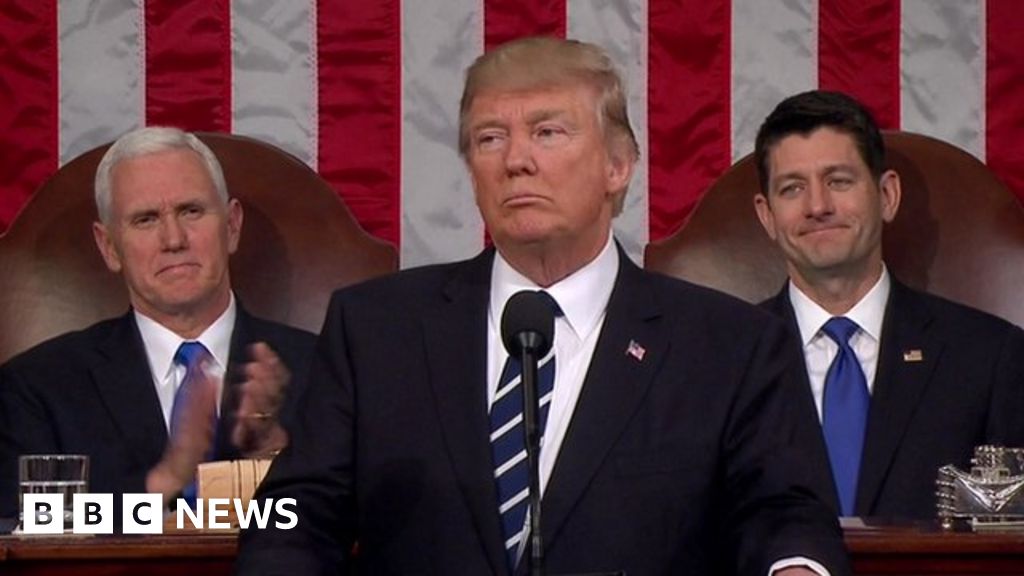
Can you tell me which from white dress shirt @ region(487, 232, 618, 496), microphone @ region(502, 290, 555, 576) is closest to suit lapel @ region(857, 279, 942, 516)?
white dress shirt @ region(487, 232, 618, 496)

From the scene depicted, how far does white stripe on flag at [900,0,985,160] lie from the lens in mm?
5242

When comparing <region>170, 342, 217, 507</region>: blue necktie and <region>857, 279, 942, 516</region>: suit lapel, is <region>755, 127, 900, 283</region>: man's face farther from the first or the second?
<region>170, 342, 217, 507</region>: blue necktie

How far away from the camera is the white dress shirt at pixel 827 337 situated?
4559 mm

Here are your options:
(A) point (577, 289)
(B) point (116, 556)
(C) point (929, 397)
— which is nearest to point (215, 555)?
(B) point (116, 556)

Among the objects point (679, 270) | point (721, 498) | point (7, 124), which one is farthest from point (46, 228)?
point (721, 498)

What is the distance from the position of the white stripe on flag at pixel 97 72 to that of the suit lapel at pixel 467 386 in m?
1.90

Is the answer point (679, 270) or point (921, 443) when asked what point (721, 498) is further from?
point (679, 270)

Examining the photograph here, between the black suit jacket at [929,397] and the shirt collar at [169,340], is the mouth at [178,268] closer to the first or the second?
the shirt collar at [169,340]

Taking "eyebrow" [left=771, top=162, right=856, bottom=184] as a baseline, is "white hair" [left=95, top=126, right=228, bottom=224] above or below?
above

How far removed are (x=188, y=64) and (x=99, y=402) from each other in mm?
1051

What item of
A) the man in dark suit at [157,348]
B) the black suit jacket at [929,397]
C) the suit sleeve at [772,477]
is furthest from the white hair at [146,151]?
the suit sleeve at [772,477]

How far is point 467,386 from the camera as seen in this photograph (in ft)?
11.1

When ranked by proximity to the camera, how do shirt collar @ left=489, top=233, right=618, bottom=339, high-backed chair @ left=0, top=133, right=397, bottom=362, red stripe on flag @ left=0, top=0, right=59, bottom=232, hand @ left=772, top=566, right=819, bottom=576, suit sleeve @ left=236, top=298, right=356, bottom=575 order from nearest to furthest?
hand @ left=772, top=566, right=819, bottom=576 → suit sleeve @ left=236, top=298, right=356, bottom=575 → shirt collar @ left=489, top=233, right=618, bottom=339 → high-backed chair @ left=0, top=133, right=397, bottom=362 → red stripe on flag @ left=0, top=0, right=59, bottom=232

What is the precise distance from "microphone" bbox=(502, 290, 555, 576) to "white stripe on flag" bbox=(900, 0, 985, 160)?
2.62m
